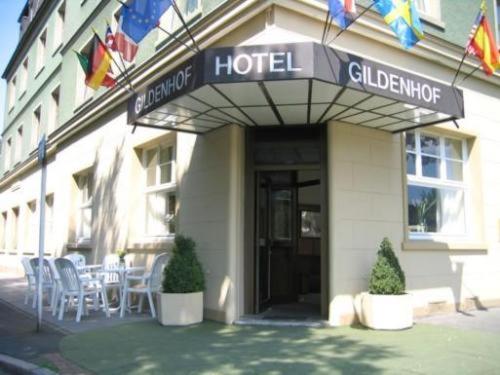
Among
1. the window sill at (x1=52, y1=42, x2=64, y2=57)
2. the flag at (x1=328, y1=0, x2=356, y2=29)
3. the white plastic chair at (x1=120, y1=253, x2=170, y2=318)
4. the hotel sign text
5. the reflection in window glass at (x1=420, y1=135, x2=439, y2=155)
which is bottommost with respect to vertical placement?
the white plastic chair at (x1=120, y1=253, x2=170, y2=318)

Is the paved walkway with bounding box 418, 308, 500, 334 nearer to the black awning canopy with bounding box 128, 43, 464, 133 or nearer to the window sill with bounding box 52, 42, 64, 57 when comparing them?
the black awning canopy with bounding box 128, 43, 464, 133

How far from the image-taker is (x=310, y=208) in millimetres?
10961

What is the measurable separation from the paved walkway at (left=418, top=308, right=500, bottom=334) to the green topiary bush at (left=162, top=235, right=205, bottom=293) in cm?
356

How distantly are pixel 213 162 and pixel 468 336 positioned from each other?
458 cm

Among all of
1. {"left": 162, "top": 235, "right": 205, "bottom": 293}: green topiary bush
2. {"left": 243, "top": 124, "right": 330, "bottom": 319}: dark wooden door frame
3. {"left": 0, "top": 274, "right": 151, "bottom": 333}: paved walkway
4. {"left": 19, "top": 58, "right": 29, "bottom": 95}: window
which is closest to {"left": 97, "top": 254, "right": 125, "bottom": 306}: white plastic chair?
{"left": 0, "top": 274, "right": 151, "bottom": 333}: paved walkway

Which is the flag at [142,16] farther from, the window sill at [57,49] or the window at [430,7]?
the window sill at [57,49]

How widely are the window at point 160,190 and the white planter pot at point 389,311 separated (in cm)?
447

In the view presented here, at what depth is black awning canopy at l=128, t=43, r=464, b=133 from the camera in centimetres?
577

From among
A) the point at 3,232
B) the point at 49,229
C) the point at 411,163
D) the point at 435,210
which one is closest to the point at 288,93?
the point at 411,163

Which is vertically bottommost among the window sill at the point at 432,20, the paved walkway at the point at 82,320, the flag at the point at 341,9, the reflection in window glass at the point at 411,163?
the paved walkway at the point at 82,320

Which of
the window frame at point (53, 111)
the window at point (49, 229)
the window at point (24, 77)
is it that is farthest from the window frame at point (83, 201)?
the window at point (24, 77)

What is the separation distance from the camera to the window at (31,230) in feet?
65.3

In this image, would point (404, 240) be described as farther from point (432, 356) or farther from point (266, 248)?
point (432, 356)

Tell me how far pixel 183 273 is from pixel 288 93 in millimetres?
3167
